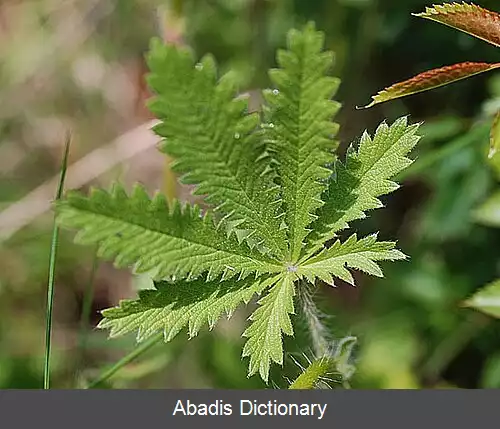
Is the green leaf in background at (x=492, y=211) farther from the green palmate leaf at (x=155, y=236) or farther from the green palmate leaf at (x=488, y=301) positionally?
the green palmate leaf at (x=155, y=236)

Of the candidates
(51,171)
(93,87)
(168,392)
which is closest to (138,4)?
(93,87)

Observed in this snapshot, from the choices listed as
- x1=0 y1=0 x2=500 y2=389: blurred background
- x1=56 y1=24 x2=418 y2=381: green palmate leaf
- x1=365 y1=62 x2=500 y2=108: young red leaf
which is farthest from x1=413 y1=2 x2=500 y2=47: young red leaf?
x1=0 y1=0 x2=500 y2=389: blurred background

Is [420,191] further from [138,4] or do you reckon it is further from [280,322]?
[280,322]

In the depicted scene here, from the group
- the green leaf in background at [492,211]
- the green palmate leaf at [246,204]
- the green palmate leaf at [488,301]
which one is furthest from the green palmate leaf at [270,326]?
the green leaf in background at [492,211]

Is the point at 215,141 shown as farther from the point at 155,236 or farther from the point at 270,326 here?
the point at 270,326

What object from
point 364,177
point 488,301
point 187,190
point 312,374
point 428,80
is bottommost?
point 312,374

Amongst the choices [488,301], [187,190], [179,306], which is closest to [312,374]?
[179,306]

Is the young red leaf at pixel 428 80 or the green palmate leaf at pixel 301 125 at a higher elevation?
the young red leaf at pixel 428 80
